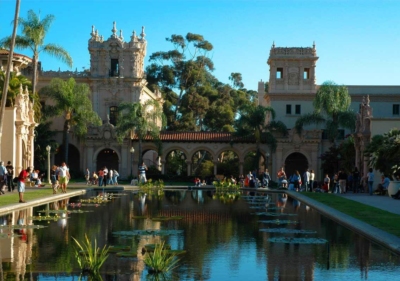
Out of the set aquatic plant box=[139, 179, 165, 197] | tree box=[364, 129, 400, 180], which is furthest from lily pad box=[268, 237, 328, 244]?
aquatic plant box=[139, 179, 165, 197]

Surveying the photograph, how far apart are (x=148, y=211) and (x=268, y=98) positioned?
1991 inches

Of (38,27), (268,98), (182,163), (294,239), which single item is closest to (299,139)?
(268,98)

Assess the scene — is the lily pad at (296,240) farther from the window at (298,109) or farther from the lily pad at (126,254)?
the window at (298,109)

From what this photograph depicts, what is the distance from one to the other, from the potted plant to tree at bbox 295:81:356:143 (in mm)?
22102

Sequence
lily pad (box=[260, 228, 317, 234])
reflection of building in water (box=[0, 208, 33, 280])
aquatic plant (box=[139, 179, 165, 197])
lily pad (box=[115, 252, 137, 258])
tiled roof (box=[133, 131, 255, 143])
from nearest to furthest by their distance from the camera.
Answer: reflection of building in water (box=[0, 208, 33, 280]) → lily pad (box=[115, 252, 137, 258]) → lily pad (box=[260, 228, 317, 234]) → aquatic plant (box=[139, 179, 165, 197]) → tiled roof (box=[133, 131, 255, 143])

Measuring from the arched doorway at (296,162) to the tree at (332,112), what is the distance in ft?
12.5

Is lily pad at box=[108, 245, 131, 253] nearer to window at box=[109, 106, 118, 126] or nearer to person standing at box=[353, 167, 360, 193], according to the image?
person standing at box=[353, 167, 360, 193]

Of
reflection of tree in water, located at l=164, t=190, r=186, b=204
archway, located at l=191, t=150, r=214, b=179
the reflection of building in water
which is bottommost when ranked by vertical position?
the reflection of building in water

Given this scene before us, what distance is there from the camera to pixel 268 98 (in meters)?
75.4

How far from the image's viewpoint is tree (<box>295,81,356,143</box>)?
6431cm

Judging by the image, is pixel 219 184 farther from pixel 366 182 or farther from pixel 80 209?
pixel 80 209

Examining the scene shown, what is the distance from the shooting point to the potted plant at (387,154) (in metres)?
38.2

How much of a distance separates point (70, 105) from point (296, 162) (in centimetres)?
2221

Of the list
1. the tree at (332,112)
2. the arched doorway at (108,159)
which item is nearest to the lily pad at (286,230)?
the tree at (332,112)
